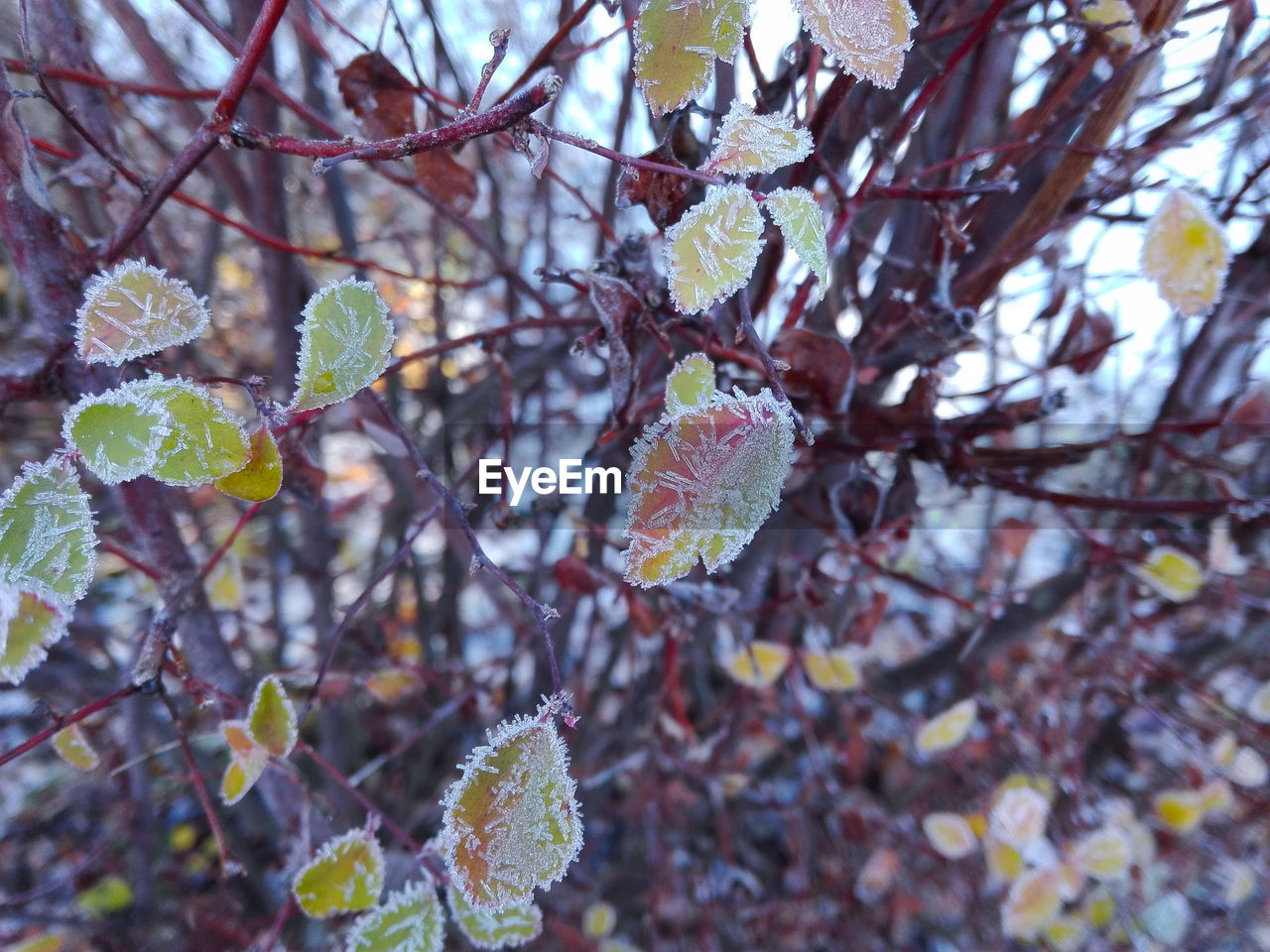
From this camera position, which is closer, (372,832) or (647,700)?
(372,832)

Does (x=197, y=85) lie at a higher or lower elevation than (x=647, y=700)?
higher

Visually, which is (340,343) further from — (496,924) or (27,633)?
(496,924)

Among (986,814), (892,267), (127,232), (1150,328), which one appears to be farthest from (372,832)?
(1150,328)

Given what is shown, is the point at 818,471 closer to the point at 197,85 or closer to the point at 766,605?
the point at 766,605

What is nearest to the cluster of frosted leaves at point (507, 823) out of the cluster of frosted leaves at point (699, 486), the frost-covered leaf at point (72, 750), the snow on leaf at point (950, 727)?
the cluster of frosted leaves at point (699, 486)

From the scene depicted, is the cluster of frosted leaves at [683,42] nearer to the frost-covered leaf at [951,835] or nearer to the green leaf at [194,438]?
the green leaf at [194,438]

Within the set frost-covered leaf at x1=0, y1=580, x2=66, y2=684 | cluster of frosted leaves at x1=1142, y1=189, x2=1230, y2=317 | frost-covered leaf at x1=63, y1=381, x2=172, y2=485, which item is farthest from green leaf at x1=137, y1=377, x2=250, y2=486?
cluster of frosted leaves at x1=1142, y1=189, x2=1230, y2=317
